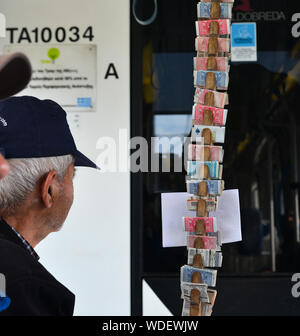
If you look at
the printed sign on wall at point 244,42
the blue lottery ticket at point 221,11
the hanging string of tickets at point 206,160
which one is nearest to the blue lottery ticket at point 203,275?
the hanging string of tickets at point 206,160

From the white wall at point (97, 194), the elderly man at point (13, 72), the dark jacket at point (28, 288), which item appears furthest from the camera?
the white wall at point (97, 194)

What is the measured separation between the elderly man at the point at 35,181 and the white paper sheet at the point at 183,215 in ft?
0.89

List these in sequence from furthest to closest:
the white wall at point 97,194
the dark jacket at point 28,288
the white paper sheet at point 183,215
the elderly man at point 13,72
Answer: the white wall at point 97,194, the white paper sheet at point 183,215, the dark jacket at point 28,288, the elderly man at point 13,72

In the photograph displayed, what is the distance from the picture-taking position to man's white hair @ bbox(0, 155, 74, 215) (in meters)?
1.23

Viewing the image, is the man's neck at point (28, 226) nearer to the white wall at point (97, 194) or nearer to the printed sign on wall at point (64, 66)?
the white wall at point (97, 194)

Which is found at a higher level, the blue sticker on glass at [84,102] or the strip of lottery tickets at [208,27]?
the blue sticker on glass at [84,102]

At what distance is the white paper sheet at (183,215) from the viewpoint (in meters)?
1.34

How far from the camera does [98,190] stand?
8.45 feet

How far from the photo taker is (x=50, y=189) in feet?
4.25

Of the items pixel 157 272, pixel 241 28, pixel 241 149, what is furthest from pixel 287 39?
pixel 157 272

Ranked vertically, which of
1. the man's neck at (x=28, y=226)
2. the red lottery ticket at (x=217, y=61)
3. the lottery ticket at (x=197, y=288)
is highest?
the red lottery ticket at (x=217, y=61)

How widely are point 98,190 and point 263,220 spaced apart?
2.76ft

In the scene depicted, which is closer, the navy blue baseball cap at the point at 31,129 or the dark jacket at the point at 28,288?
the dark jacket at the point at 28,288

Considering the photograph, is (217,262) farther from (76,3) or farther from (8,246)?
(76,3)
